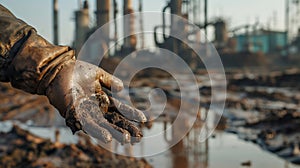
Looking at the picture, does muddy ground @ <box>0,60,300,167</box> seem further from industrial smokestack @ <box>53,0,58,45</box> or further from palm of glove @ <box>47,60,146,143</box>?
industrial smokestack @ <box>53,0,58,45</box>

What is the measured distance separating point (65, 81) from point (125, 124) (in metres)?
0.30

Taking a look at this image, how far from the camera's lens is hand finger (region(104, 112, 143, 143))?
165cm

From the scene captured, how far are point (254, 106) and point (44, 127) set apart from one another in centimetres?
670

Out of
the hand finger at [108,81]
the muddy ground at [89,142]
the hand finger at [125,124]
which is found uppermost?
the hand finger at [108,81]

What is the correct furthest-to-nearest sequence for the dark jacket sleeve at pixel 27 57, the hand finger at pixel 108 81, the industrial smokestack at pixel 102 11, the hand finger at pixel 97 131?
the industrial smokestack at pixel 102 11
the hand finger at pixel 108 81
the dark jacket sleeve at pixel 27 57
the hand finger at pixel 97 131

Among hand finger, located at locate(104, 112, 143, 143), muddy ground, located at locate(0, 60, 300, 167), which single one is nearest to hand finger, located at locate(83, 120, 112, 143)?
hand finger, located at locate(104, 112, 143, 143)

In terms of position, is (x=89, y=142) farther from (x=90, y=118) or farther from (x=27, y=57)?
(x=90, y=118)

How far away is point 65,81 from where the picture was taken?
1.69m

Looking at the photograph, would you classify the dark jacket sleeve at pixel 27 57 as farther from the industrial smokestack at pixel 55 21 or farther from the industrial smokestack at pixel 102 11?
the industrial smokestack at pixel 55 21

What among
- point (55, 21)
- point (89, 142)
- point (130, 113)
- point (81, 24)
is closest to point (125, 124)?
point (130, 113)

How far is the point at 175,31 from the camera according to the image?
9.80 metres

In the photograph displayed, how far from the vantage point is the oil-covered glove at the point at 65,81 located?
1606 millimetres

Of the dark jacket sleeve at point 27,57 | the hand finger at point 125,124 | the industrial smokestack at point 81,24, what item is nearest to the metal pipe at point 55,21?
the industrial smokestack at point 81,24

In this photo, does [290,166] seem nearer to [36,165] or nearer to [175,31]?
[36,165]
